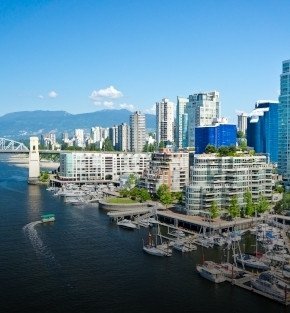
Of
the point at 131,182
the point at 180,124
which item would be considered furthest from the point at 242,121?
the point at 131,182

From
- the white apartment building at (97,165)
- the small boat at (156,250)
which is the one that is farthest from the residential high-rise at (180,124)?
the small boat at (156,250)

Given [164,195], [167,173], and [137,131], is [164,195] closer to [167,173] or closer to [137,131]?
[167,173]

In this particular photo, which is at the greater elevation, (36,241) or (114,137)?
(114,137)

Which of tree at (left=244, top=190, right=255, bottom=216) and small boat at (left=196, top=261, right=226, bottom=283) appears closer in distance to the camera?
small boat at (left=196, top=261, right=226, bottom=283)

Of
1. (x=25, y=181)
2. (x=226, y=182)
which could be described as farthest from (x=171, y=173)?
(x=25, y=181)

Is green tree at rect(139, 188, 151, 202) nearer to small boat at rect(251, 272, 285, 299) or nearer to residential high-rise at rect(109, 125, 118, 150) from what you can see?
small boat at rect(251, 272, 285, 299)

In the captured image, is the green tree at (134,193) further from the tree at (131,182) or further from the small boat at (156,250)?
the small boat at (156,250)

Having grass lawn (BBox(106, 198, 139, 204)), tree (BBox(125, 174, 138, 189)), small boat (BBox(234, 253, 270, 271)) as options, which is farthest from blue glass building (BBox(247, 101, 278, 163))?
small boat (BBox(234, 253, 270, 271))
